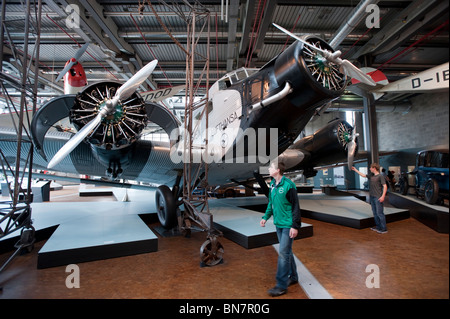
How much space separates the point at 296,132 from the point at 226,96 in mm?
1952

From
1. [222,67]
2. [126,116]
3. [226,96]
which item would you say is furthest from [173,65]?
[126,116]

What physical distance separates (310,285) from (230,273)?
1069mm

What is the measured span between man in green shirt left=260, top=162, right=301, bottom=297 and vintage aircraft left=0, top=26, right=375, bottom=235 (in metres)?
1.81

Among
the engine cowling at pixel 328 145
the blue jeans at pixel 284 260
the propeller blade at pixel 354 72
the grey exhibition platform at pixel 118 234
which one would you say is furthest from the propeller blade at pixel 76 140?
the engine cowling at pixel 328 145

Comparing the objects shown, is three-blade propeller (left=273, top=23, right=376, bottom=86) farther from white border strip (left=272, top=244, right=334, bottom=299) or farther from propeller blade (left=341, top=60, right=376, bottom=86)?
white border strip (left=272, top=244, right=334, bottom=299)

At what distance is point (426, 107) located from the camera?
1.42 metres

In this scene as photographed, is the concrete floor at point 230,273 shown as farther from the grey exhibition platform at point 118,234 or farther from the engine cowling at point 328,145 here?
the engine cowling at point 328,145

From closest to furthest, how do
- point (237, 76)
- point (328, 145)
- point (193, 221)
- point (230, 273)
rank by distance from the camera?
point (230, 273)
point (193, 221)
point (237, 76)
point (328, 145)

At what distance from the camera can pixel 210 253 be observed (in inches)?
141

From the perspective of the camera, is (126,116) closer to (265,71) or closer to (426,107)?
(265,71)

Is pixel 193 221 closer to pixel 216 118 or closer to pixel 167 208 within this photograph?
pixel 167 208

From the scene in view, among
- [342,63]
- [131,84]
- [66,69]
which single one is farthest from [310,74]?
[66,69]

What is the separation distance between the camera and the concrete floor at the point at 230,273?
2635mm
